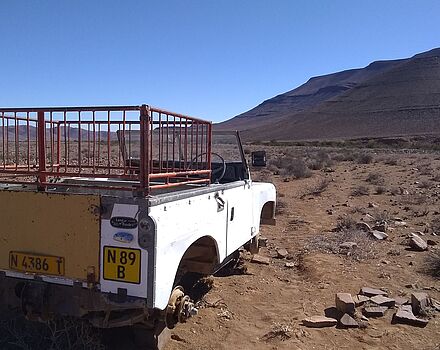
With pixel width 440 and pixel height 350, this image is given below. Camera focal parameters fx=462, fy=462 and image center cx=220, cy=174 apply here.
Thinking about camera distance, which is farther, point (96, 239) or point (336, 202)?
point (336, 202)

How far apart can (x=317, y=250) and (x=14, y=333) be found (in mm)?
5021

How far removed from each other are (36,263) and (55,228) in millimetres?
322

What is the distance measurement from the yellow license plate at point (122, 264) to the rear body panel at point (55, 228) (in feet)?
0.28

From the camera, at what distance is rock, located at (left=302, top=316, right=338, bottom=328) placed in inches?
176

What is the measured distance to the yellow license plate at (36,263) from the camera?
3.18m

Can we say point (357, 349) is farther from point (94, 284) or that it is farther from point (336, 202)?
point (336, 202)

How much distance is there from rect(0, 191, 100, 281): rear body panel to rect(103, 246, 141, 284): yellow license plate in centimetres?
9

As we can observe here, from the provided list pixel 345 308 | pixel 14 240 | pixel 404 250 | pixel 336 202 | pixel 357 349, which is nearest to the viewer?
pixel 14 240

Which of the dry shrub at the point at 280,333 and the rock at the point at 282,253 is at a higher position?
the rock at the point at 282,253

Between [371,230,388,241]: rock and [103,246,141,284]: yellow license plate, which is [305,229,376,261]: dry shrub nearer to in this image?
[371,230,388,241]: rock

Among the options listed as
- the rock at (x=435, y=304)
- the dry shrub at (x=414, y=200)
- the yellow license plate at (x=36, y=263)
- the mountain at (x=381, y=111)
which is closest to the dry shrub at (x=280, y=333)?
the rock at (x=435, y=304)

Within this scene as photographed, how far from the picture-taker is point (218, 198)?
13.4 ft

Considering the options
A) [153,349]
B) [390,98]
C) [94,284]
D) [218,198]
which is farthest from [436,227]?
[390,98]

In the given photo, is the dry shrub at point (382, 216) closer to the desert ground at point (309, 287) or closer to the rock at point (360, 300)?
the desert ground at point (309, 287)
